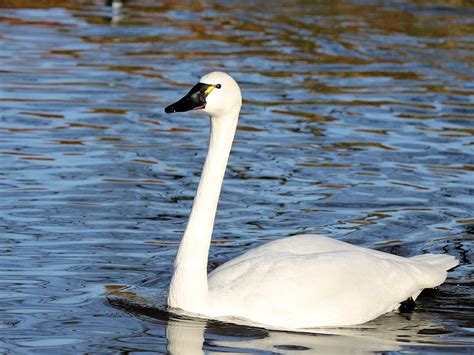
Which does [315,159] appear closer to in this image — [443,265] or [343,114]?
[343,114]

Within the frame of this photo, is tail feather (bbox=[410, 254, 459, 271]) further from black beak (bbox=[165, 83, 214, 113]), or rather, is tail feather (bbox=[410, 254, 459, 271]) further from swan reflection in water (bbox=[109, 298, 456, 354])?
black beak (bbox=[165, 83, 214, 113])

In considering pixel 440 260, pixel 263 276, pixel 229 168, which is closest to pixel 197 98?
pixel 263 276

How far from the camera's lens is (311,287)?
339 inches

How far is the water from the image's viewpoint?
879cm

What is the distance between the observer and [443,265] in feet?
31.3

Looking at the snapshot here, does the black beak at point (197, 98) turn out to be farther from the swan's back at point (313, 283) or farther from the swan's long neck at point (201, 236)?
the swan's back at point (313, 283)

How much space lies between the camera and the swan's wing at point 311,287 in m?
8.48

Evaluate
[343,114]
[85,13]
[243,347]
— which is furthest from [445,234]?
[85,13]

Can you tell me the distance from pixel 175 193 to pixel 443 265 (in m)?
3.87

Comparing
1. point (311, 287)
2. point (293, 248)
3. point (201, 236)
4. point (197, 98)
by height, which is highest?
point (197, 98)

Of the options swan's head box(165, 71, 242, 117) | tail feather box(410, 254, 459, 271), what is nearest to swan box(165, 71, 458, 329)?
swan's head box(165, 71, 242, 117)

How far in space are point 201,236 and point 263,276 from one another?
0.49 meters

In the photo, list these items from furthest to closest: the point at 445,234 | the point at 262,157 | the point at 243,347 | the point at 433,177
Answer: the point at 262,157
the point at 433,177
the point at 445,234
the point at 243,347

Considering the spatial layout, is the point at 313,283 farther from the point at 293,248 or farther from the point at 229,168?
the point at 229,168
